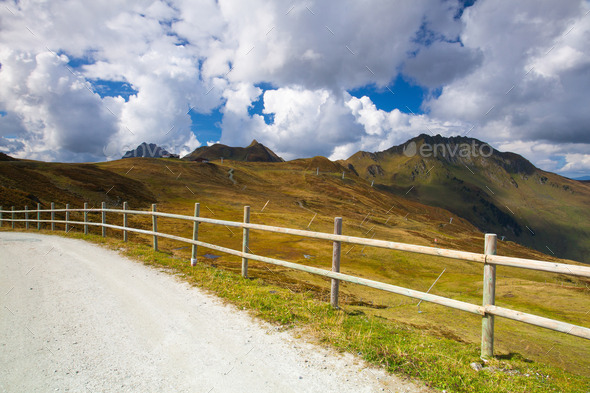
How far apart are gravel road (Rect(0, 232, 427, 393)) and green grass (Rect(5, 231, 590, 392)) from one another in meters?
0.34

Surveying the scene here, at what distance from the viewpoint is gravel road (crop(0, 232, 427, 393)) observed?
3980 mm

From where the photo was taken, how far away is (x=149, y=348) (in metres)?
4.79

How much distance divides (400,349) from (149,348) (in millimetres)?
4075

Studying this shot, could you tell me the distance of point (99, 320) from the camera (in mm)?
5723

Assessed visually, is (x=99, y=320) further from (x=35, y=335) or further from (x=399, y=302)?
(x=399, y=302)

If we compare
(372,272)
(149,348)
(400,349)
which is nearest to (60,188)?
(372,272)

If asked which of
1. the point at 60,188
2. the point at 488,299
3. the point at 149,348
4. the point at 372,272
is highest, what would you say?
the point at 60,188

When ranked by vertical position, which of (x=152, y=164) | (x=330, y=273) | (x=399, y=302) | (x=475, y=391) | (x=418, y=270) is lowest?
(x=418, y=270)

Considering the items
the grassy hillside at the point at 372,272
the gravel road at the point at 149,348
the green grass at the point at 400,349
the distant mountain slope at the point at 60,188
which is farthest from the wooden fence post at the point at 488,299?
the distant mountain slope at the point at 60,188

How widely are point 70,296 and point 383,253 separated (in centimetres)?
3013

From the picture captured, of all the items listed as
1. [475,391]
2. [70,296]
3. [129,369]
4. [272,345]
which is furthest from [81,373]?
[475,391]

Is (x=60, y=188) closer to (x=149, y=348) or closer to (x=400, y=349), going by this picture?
(x=149, y=348)

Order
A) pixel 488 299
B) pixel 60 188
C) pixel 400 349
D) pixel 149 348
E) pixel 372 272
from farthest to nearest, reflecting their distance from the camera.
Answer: pixel 60 188 < pixel 372 272 < pixel 488 299 < pixel 400 349 < pixel 149 348

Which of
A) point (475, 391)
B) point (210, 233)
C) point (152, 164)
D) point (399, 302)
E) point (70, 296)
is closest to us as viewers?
point (475, 391)
